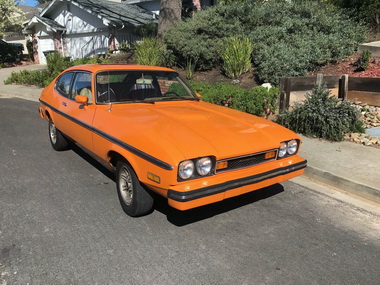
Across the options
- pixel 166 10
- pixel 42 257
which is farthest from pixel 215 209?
pixel 166 10

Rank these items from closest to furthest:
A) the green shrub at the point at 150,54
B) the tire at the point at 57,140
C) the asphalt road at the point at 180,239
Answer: the asphalt road at the point at 180,239 → the tire at the point at 57,140 → the green shrub at the point at 150,54

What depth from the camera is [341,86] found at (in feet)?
26.7

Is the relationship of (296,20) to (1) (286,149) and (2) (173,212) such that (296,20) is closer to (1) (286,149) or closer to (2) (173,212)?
(1) (286,149)

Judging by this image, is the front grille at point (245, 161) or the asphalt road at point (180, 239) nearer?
the asphalt road at point (180, 239)

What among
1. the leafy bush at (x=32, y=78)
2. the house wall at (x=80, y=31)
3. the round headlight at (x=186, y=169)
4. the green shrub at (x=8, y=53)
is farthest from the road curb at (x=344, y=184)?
the green shrub at (x=8, y=53)

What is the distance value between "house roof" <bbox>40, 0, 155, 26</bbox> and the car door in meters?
15.9

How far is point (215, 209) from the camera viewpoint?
12.4 ft

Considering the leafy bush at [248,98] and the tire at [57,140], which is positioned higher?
the leafy bush at [248,98]

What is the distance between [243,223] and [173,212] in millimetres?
792

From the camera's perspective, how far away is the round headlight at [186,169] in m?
2.89

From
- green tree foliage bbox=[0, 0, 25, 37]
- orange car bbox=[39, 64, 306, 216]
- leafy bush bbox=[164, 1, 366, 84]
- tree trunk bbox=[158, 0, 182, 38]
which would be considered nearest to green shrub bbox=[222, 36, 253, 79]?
leafy bush bbox=[164, 1, 366, 84]

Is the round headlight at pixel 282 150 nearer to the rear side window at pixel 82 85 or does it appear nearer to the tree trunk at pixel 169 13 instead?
the rear side window at pixel 82 85

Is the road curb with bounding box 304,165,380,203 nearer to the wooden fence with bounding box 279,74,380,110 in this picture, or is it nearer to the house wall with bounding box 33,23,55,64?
the wooden fence with bounding box 279,74,380,110

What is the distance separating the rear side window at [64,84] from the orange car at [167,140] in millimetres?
148
